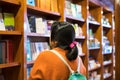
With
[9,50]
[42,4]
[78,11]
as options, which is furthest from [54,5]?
[9,50]

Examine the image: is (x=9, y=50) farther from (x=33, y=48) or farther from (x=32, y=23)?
(x=32, y=23)

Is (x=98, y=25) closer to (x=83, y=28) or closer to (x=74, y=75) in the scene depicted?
(x=83, y=28)

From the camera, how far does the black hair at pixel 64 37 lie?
5.62 feet

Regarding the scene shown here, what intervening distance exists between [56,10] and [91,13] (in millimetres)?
2126

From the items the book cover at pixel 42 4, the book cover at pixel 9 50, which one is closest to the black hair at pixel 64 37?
the book cover at pixel 9 50

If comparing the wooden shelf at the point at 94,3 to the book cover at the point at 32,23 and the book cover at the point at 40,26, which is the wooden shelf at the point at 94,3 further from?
the book cover at the point at 32,23

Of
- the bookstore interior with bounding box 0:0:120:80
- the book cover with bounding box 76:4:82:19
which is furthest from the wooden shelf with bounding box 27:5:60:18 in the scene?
the book cover with bounding box 76:4:82:19

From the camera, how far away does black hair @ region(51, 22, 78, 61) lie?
1.71 m

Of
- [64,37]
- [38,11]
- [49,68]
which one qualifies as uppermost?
[38,11]

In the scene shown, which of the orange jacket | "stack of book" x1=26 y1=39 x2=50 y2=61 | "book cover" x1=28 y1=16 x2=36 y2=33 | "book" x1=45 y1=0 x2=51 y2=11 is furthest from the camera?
"book" x1=45 y1=0 x2=51 y2=11

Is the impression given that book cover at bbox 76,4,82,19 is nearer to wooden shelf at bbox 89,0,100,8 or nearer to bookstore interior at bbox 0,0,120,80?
bookstore interior at bbox 0,0,120,80

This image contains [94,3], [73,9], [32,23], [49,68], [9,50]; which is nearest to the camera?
[49,68]

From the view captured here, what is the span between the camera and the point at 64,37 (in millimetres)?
1718

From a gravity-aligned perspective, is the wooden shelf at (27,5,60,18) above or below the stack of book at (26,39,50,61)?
above
